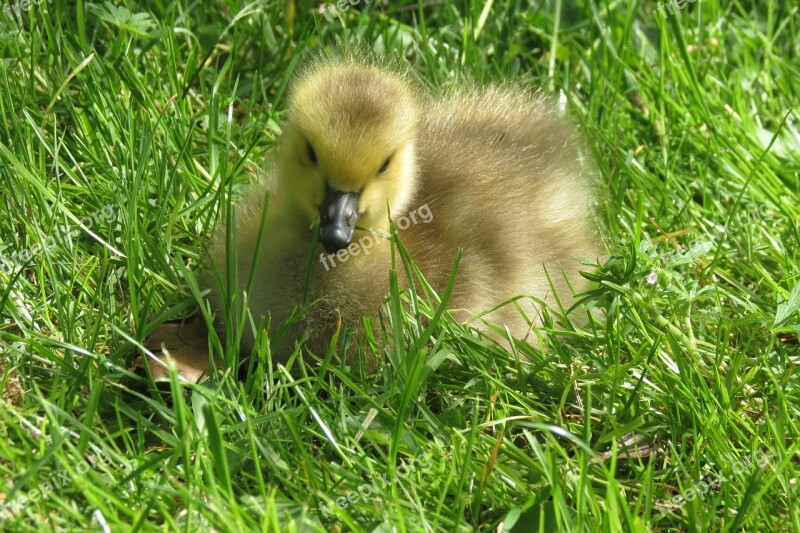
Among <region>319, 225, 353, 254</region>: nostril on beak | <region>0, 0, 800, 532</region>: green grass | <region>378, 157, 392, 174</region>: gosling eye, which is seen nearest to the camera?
<region>0, 0, 800, 532</region>: green grass

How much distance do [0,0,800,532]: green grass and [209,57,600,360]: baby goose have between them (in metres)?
0.10

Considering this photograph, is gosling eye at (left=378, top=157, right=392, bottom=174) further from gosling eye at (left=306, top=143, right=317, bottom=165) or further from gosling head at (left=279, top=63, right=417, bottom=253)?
gosling eye at (left=306, top=143, right=317, bottom=165)

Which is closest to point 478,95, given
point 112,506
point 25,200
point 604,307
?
point 604,307

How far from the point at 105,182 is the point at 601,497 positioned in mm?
1286

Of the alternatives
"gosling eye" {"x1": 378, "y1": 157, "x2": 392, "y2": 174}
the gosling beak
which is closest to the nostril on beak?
the gosling beak

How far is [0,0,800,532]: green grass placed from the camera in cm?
160

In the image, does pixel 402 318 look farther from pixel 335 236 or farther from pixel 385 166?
pixel 385 166

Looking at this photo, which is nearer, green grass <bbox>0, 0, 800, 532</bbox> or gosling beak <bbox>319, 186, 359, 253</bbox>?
green grass <bbox>0, 0, 800, 532</bbox>

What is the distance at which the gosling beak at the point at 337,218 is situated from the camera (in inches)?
72.3

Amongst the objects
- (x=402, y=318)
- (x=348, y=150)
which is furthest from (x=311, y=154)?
(x=402, y=318)

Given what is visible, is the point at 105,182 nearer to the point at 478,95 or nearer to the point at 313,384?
the point at 313,384

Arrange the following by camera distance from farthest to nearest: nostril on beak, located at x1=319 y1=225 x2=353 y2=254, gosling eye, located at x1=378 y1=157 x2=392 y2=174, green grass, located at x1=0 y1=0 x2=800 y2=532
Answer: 1. gosling eye, located at x1=378 y1=157 x2=392 y2=174
2. nostril on beak, located at x1=319 y1=225 x2=353 y2=254
3. green grass, located at x1=0 y1=0 x2=800 y2=532

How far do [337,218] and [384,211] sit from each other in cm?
15

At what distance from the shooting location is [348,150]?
6.09 ft
